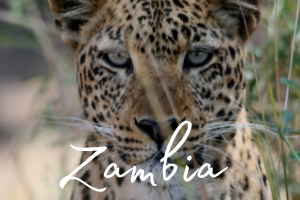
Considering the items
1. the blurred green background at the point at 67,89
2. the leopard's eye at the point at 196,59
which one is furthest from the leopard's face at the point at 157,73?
the blurred green background at the point at 67,89

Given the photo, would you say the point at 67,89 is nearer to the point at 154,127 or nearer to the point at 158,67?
the point at 158,67

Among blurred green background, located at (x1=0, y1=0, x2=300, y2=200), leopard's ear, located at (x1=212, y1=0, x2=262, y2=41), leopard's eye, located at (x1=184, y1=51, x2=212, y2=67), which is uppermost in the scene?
leopard's ear, located at (x1=212, y1=0, x2=262, y2=41)

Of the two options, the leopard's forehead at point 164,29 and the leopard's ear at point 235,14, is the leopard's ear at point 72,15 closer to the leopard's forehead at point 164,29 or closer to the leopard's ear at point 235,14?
the leopard's forehead at point 164,29

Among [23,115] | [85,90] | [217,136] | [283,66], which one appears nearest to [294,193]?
[217,136]

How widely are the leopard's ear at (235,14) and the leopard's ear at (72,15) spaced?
75 cm

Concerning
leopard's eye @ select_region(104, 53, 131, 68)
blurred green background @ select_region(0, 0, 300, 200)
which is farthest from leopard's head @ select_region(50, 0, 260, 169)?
blurred green background @ select_region(0, 0, 300, 200)

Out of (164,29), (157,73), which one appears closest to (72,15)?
(164,29)

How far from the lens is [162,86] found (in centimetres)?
247

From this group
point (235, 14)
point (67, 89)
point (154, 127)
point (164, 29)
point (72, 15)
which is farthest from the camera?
point (67, 89)

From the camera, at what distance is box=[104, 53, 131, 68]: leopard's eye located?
8.91 feet

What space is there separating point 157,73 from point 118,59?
14.3 inches

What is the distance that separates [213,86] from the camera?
2.68 meters

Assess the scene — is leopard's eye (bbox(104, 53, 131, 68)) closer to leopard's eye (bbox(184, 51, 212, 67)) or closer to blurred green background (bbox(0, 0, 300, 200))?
leopard's eye (bbox(184, 51, 212, 67))

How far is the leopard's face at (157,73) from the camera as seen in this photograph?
241 cm
